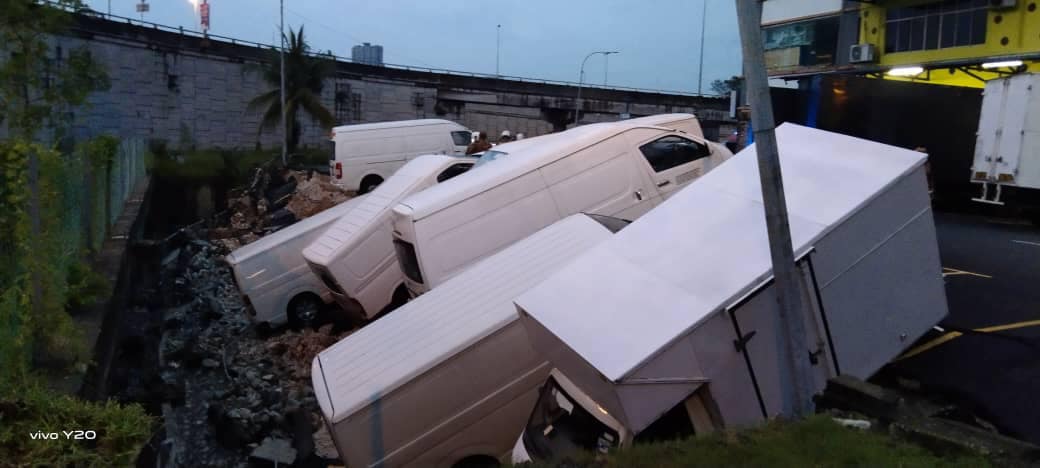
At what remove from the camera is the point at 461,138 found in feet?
86.9

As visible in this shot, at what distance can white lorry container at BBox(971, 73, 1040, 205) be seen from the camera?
53.1ft

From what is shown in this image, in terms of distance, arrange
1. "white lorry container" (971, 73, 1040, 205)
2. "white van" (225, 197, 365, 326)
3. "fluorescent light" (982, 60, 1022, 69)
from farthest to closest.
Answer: "fluorescent light" (982, 60, 1022, 69) → "white lorry container" (971, 73, 1040, 205) → "white van" (225, 197, 365, 326)

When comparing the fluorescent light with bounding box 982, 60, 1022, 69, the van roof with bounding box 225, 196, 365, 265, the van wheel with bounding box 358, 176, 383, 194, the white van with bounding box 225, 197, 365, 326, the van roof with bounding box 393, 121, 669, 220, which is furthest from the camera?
the van wheel with bounding box 358, 176, 383, 194

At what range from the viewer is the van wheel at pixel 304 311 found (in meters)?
13.2

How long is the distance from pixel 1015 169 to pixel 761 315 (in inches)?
538

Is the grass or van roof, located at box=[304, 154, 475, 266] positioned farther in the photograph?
van roof, located at box=[304, 154, 475, 266]

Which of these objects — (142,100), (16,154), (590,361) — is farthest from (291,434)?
(142,100)

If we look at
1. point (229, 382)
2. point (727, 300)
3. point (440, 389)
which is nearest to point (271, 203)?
point (229, 382)

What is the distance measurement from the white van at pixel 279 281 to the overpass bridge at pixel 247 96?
15.8m

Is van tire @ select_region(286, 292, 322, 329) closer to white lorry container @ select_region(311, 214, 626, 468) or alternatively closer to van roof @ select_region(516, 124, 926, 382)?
white lorry container @ select_region(311, 214, 626, 468)

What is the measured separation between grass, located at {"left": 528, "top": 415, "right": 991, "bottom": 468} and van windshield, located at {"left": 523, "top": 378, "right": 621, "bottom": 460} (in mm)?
708

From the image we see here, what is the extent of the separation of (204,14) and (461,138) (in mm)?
28593

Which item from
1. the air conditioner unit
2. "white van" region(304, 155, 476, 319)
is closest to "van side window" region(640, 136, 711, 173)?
"white van" region(304, 155, 476, 319)

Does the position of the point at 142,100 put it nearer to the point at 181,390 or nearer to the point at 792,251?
the point at 181,390
